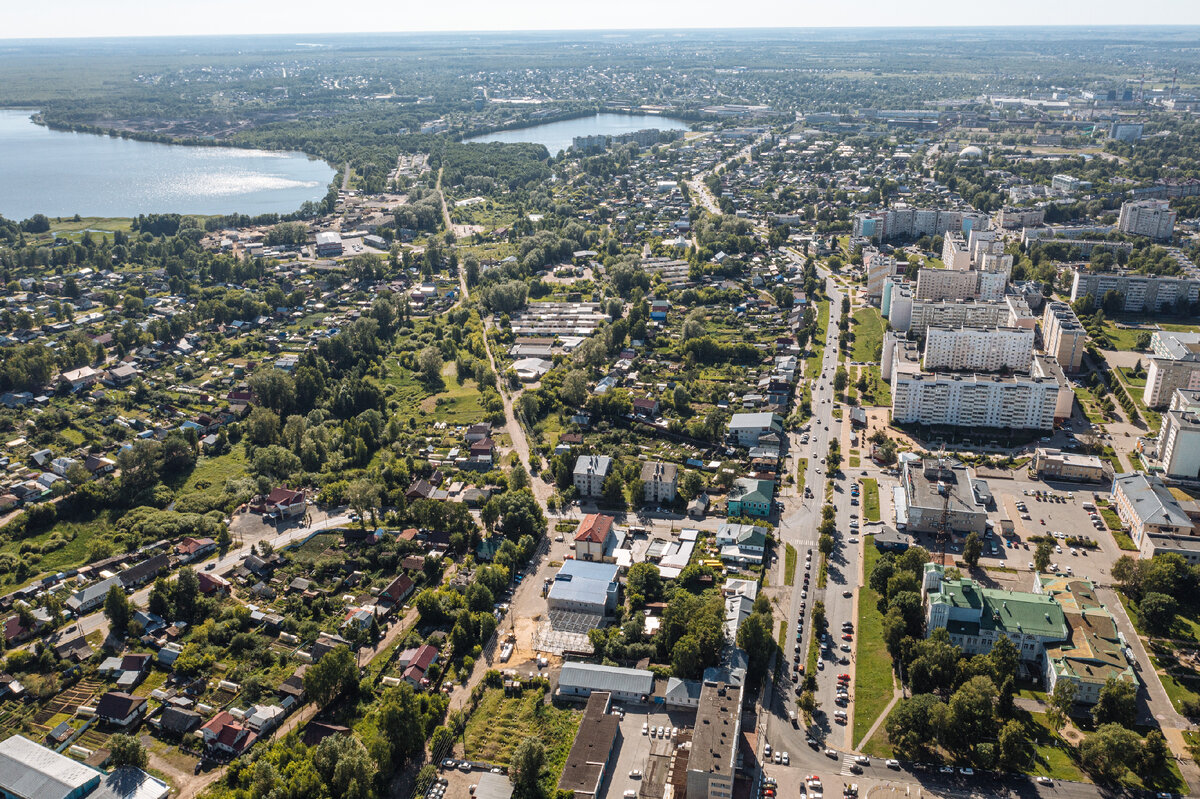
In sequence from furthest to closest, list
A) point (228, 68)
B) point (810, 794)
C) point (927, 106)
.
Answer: point (228, 68)
point (927, 106)
point (810, 794)

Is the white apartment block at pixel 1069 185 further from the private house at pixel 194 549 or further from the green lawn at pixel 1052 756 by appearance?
the private house at pixel 194 549

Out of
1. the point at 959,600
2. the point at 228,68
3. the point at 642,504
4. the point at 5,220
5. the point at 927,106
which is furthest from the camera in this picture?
the point at 228,68

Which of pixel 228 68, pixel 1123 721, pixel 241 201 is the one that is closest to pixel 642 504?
pixel 1123 721

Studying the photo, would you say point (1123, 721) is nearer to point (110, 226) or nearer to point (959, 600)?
point (959, 600)

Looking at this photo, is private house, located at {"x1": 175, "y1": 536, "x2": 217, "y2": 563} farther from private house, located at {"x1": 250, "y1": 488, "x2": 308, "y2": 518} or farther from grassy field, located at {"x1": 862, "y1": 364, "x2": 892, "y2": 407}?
grassy field, located at {"x1": 862, "y1": 364, "x2": 892, "y2": 407}

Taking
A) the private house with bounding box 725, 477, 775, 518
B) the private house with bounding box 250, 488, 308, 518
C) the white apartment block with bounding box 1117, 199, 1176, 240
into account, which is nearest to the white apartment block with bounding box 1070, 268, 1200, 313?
the white apartment block with bounding box 1117, 199, 1176, 240

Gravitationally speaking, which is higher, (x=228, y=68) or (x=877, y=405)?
(x=228, y=68)

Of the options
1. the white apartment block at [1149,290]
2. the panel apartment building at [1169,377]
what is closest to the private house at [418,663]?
the panel apartment building at [1169,377]
